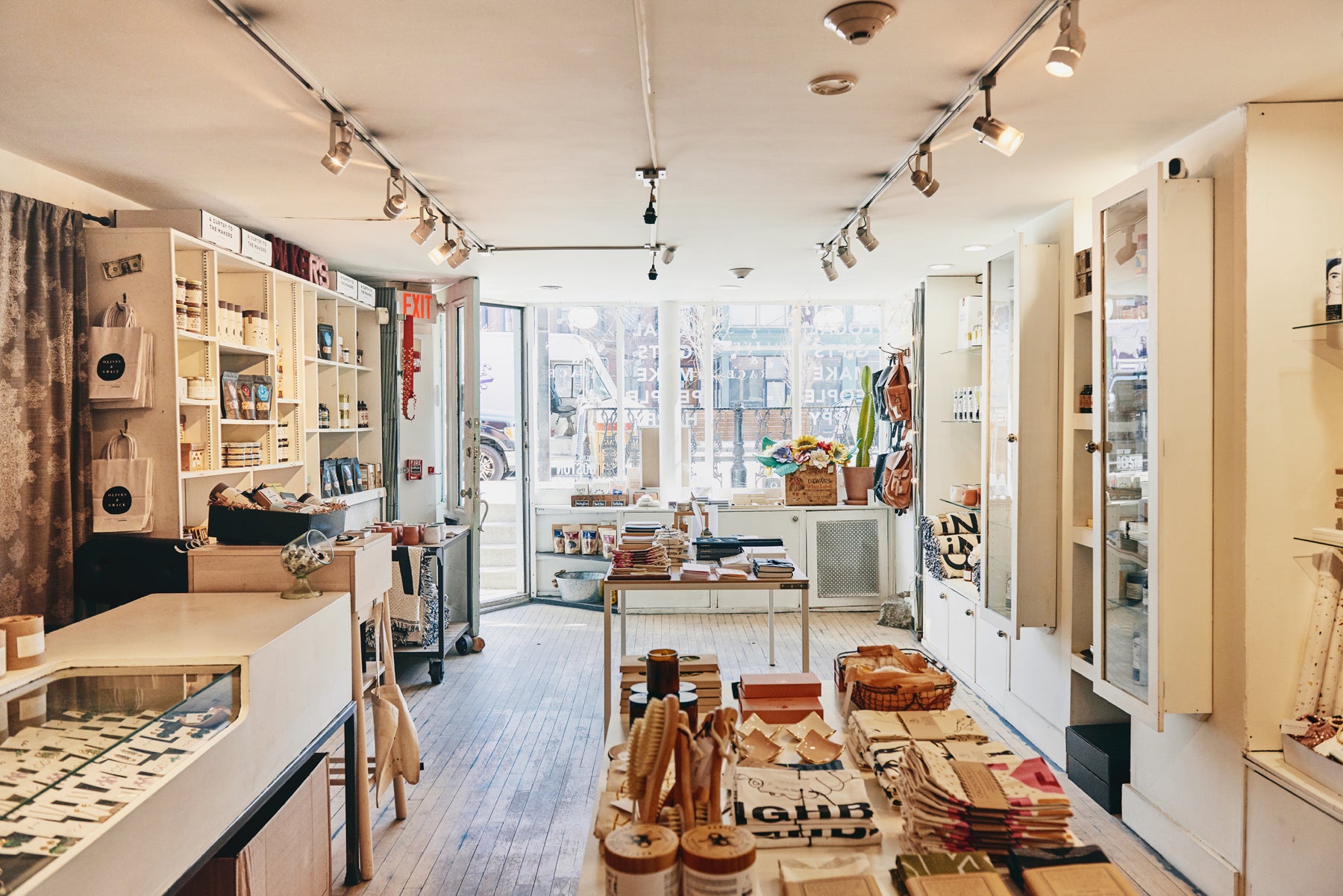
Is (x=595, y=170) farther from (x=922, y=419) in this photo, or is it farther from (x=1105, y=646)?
(x=922, y=419)

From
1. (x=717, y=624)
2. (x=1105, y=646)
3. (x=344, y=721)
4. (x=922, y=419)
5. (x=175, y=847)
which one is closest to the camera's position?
(x=175, y=847)

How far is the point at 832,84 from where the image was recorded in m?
2.59

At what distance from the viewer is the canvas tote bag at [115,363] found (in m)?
3.61

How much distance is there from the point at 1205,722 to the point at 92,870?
3.28 m

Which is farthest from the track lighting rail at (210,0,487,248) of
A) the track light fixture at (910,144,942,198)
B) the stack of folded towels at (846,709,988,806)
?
the stack of folded towels at (846,709,988,806)

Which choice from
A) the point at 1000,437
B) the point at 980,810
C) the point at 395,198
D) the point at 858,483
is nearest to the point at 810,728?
the point at 980,810

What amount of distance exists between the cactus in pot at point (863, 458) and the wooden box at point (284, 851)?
18.1 feet

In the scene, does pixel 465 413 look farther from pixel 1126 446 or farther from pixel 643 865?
pixel 643 865

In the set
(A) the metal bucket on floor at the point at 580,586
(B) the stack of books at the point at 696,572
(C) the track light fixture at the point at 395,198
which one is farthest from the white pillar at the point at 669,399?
(C) the track light fixture at the point at 395,198

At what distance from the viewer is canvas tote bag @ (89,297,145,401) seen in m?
3.61

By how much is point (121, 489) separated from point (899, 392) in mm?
5112

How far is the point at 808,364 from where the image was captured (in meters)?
8.10

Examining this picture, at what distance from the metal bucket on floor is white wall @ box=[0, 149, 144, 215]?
457cm

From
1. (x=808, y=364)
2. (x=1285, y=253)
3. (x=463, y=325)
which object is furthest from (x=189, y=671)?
(x=808, y=364)
